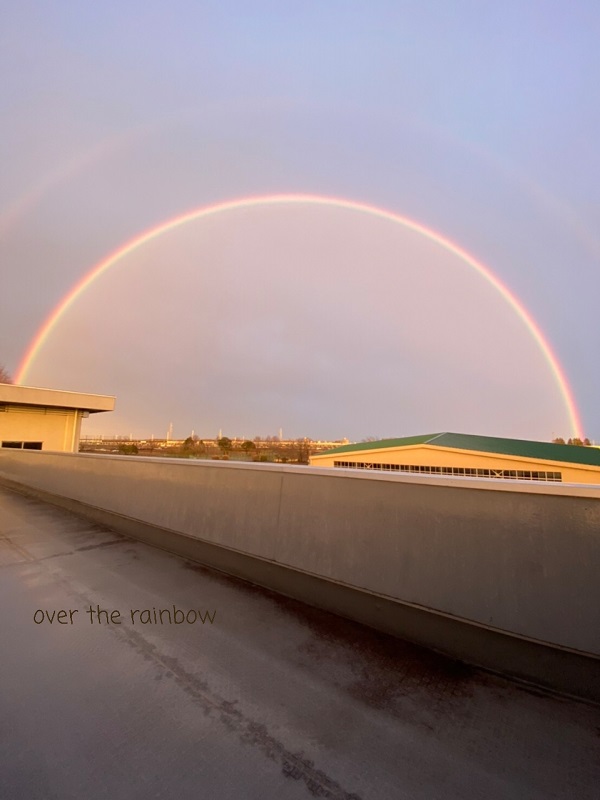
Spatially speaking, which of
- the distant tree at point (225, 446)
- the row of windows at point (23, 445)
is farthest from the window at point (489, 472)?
the row of windows at point (23, 445)

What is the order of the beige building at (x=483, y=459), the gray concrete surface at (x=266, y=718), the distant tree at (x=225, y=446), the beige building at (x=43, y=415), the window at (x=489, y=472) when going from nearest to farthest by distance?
the gray concrete surface at (x=266, y=718) < the beige building at (x=43, y=415) < the beige building at (x=483, y=459) < the window at (x=489, y=472) < the distant tree at (x=225, y=446)

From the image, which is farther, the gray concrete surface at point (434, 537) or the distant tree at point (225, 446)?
the distant tree at point (225, 446)

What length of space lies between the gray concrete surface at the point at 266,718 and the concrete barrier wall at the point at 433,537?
1.18 ft

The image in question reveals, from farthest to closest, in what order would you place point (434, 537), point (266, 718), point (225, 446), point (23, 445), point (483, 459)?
1. point (225, 446)
2. point (483, 459)
3. point (23, 445)
4. point (434, 537)
5. point (266, 718)

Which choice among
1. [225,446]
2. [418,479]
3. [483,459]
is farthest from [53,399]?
[483,459]

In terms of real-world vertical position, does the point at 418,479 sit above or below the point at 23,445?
above

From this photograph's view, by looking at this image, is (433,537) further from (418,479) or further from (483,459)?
(483,459)

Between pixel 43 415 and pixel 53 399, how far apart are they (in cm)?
120

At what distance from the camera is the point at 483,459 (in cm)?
3017

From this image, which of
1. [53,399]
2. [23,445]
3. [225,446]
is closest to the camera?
[23,445]

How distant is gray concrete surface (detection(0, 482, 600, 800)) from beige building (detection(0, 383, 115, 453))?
58.6 ft

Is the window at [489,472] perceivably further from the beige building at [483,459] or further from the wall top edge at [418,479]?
the wall top edge at [418,479]

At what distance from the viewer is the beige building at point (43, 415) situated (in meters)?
17.4

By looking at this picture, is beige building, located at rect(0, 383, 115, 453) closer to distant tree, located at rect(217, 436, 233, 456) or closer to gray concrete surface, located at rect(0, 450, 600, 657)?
distant tree, located at rect(217, 436, 233, 456)
